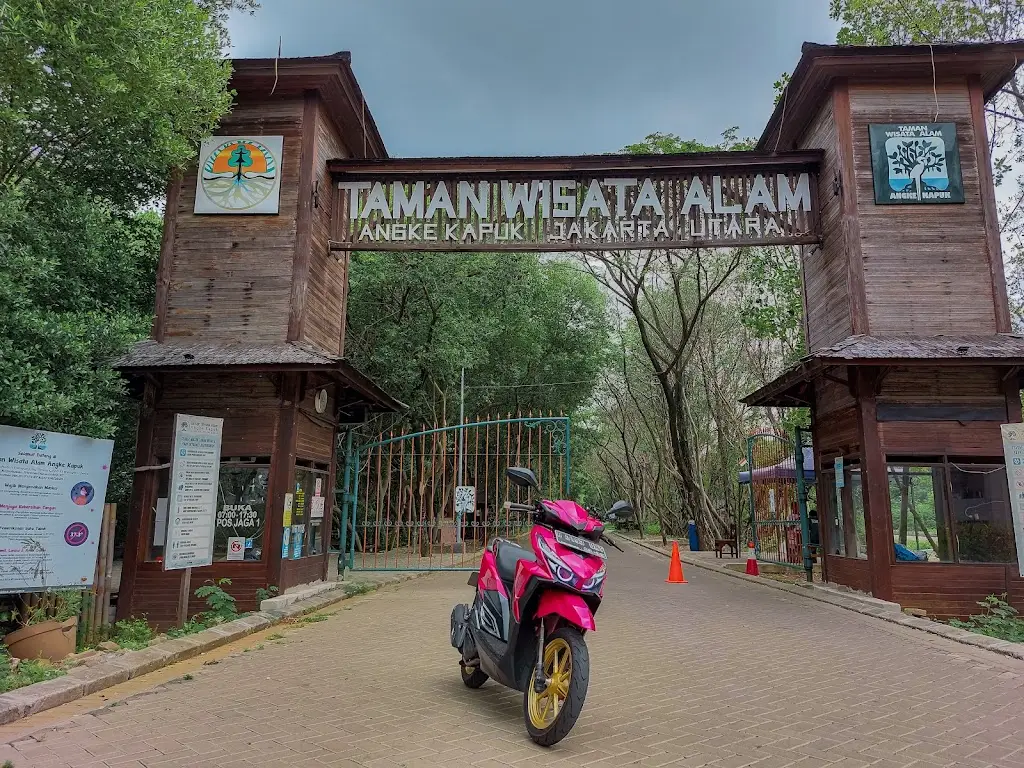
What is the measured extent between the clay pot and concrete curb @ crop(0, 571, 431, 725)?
0.98 meters

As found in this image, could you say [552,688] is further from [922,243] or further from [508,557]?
[922,243]

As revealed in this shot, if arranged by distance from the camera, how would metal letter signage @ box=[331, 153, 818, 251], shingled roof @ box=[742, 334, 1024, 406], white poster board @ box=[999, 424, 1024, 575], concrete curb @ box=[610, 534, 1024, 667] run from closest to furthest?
concrete curb @ box=[610, 534, 1024, 667], white poster board @ box=[999, 424, 1024, 575], shingled roof @ box=[742, 334, 1024, 406], metal letter signage @ box=[331, 153, 818, 251]

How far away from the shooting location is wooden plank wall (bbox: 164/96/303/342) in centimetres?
1024

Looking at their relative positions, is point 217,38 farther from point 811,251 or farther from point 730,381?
point 730,381

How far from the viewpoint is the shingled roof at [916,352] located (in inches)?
353

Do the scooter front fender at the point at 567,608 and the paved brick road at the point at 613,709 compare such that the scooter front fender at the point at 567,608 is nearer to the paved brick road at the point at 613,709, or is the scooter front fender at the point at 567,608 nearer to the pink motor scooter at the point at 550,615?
the pink motor scooter at the point at 550,615

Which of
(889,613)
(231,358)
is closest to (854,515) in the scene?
(889,613)

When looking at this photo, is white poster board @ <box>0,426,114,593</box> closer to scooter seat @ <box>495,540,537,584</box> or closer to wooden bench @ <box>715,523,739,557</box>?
scooter seat @ <box>495,540,537,584</box>

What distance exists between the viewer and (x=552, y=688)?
3871mm

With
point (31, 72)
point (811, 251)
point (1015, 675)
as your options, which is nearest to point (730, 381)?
point (811, 251)

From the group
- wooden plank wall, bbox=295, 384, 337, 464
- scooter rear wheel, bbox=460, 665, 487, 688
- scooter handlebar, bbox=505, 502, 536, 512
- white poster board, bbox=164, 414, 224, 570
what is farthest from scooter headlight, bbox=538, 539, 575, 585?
wooden plank wall, bbox=295, 384, 337, 464

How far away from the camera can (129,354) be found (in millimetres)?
9406

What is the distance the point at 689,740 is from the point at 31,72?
27.0 ft

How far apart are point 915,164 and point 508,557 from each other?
9.58m
